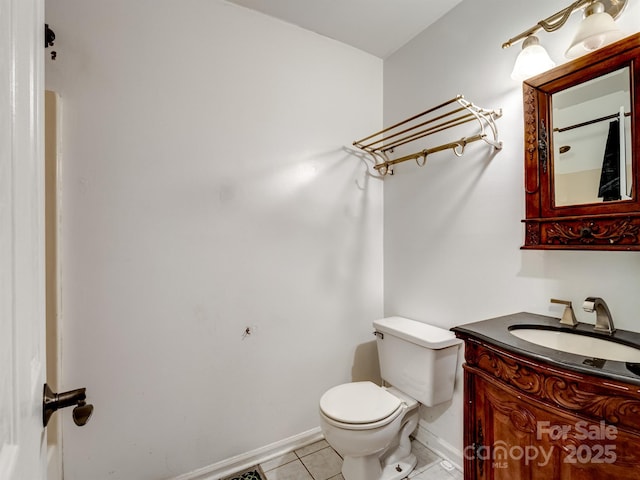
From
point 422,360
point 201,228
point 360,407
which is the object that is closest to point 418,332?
point 422,360

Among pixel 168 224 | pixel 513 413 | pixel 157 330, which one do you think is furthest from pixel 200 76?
pixel 513 413

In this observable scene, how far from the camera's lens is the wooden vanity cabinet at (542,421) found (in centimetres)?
78

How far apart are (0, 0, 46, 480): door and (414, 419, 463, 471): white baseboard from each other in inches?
73.2

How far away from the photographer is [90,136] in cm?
138

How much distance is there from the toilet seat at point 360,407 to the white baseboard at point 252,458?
48cm

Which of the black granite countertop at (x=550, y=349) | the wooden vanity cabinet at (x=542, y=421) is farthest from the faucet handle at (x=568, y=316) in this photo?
the wooden vanity cabinet at (x=542, y=421)

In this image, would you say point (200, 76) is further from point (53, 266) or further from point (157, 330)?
point (157, 330)

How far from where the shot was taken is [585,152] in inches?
46.6

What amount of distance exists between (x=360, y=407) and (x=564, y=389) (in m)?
0.89

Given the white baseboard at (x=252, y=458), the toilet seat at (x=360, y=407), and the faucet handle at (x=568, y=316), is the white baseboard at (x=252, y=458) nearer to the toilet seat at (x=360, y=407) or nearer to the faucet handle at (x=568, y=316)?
the toilet seat at (x=360, y=407)

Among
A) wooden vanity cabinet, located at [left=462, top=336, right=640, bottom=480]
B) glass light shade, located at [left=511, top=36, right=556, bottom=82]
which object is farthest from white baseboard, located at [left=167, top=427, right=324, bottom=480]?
glass light shade, located at [left=511, top=36, right=556, bottom=82]

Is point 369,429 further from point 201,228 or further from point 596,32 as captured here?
point 596,32

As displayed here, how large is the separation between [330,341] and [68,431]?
134 cm

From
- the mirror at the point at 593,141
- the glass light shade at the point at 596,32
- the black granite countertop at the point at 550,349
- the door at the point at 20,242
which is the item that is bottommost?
the black granite countertop at the point at 550,349
